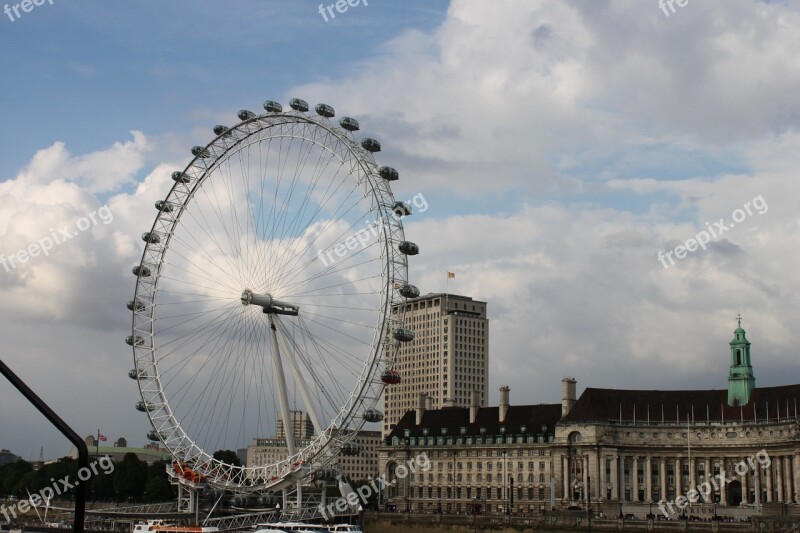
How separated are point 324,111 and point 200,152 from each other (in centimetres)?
1374

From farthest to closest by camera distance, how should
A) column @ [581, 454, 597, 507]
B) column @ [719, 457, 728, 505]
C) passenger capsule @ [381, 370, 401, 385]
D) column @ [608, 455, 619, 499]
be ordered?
column @ [608, 455, 619, 499]
column @ [581, 454, 597, 507]
column @ [719, 457, 728, 505]
passenger capsule @ [381, 370, 401, 385]

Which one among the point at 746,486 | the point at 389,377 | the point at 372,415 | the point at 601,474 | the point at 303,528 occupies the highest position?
the point at 389,377

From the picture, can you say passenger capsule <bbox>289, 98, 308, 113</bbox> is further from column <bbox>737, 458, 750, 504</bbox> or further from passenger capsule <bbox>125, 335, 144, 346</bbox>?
column <bbox>737, 458, 750, 504</bbox>

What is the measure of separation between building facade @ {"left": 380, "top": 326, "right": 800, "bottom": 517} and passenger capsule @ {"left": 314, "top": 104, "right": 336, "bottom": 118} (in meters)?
58.9

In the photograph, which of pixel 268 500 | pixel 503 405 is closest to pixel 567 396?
pixel 503 405

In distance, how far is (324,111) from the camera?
74.1 metres

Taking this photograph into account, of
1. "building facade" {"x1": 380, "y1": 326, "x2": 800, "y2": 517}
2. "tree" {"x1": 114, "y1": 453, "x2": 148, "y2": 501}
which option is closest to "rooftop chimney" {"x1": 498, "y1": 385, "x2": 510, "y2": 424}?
"building facade" {"x1": 380, "y1": 326, "x2": 800, "y2": 517}

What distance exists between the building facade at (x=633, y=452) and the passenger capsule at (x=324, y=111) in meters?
58.9

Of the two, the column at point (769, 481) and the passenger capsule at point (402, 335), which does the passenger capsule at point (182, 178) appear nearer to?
the passenger capsule at point (402, 335)

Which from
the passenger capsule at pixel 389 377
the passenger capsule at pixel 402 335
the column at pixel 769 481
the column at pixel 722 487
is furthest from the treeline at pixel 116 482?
the column at pixel 769 481

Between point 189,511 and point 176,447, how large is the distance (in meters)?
6.11

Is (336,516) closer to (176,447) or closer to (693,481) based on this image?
(176,447)

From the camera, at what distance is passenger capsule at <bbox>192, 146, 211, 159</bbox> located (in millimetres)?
81794

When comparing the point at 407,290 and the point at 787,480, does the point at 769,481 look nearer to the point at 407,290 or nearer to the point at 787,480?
the point at 787,480
